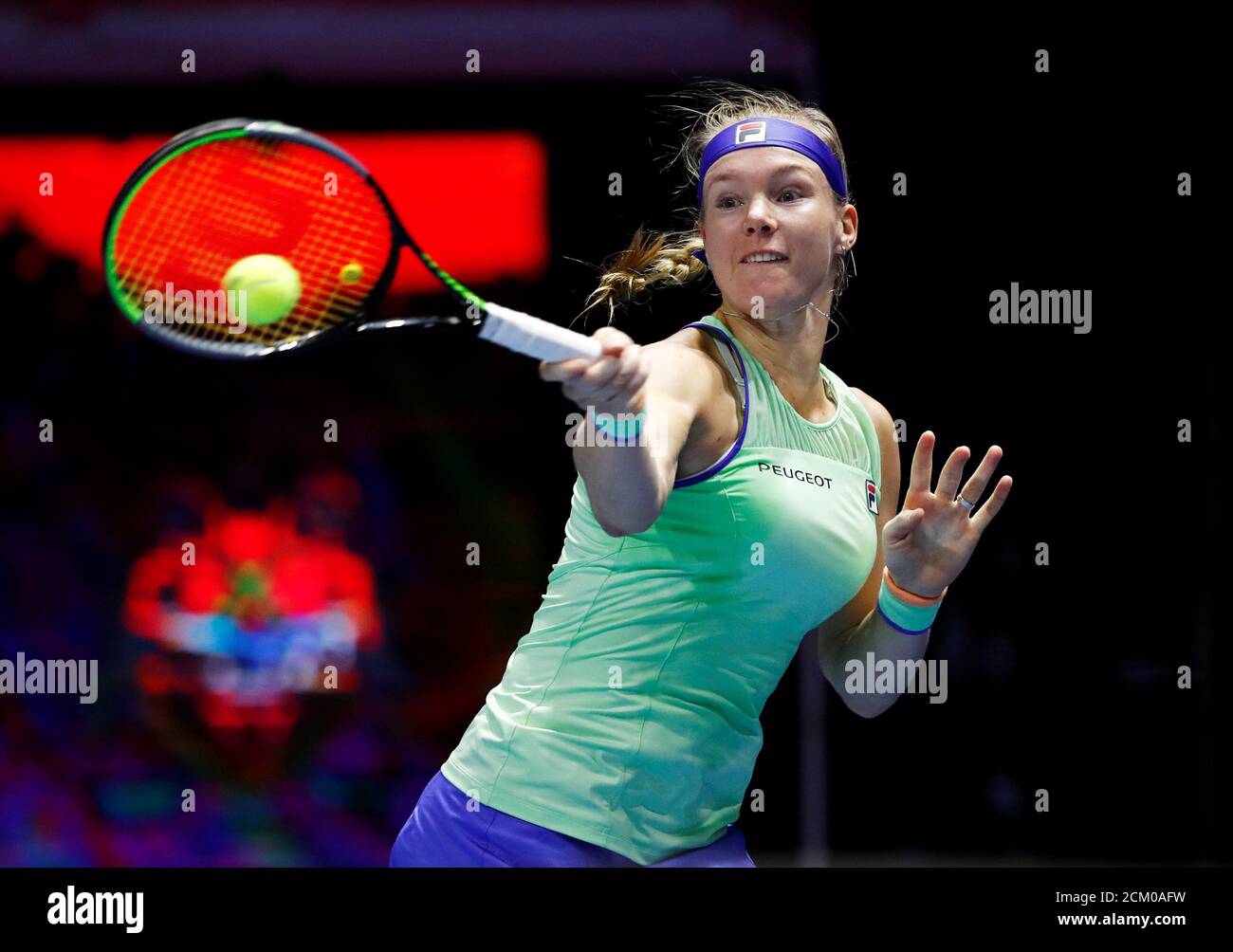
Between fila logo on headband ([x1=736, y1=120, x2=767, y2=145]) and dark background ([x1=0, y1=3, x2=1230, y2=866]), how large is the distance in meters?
1.73

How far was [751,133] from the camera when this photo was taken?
210 cm

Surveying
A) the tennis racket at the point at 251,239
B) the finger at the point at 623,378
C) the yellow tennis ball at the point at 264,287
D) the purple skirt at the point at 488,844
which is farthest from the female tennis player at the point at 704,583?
the yellow tennis ball at the point at 264,287

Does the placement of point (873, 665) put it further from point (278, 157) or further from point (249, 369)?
point (249, 369)

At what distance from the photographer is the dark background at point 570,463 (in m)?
3.86

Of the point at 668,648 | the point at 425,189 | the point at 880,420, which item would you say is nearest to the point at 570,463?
the point at 425,189

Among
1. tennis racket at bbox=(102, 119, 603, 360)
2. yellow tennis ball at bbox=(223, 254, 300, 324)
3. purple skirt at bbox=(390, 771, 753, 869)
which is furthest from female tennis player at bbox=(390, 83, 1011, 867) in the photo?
yellow tennis ball at bbox=(223, 254, 300, 324)

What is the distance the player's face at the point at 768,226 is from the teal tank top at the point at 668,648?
11 centimetres

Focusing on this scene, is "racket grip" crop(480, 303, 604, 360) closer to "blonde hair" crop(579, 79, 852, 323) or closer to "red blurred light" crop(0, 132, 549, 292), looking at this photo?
"blonde hair" crop(579, 79, 852, 323)

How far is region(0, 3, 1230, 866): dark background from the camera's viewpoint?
3.86 meters

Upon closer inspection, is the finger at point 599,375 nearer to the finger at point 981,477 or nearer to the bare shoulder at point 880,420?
the finger at point 981,477

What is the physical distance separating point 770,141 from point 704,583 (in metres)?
0.67

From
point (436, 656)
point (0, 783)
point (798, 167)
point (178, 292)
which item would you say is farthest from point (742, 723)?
point (0, 783)

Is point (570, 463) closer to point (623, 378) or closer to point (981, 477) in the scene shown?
point (981, 477)

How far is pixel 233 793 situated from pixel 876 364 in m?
2.12
